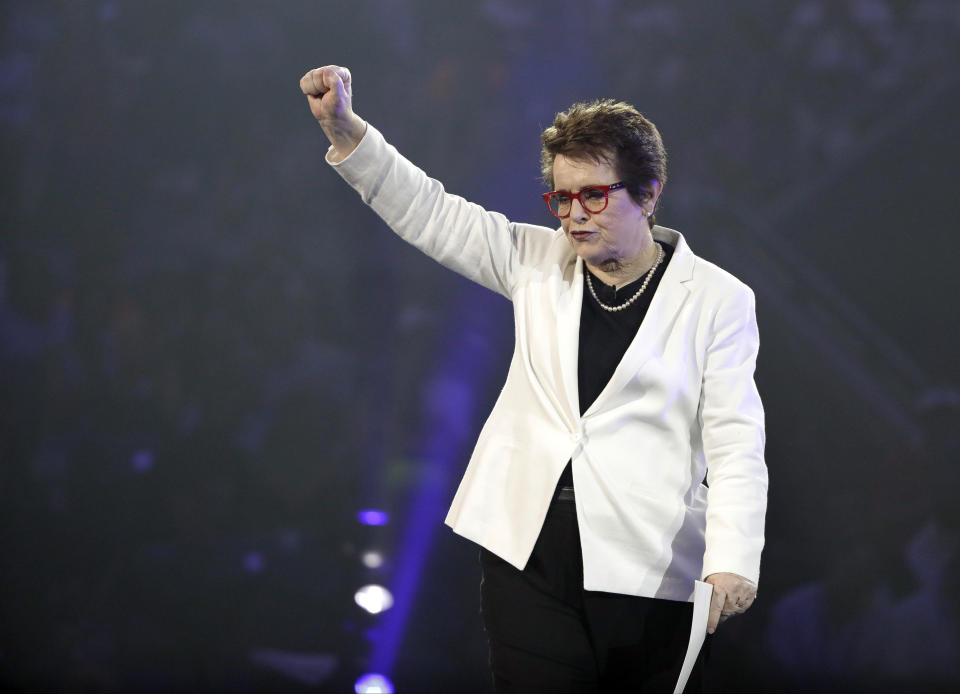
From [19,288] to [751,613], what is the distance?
273 cm

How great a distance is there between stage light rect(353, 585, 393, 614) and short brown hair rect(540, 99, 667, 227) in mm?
1906

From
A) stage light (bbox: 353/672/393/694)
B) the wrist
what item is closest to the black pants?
the wrist

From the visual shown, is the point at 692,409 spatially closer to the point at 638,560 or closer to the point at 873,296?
the point at 638,560

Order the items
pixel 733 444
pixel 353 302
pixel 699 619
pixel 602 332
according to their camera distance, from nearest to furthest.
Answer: pixel 699 619
pixel 733 444
pixel 602 332
pixel 353 302

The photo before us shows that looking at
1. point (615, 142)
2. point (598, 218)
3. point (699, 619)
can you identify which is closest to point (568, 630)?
point (699, 619)

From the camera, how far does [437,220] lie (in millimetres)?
1849

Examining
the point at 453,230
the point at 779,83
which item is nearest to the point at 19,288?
the point at 453,230

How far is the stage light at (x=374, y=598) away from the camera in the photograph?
3199 mm

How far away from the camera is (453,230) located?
1863 mm

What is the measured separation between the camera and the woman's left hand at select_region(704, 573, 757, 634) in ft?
5.08

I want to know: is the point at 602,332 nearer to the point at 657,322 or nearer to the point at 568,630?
the point at 657,322

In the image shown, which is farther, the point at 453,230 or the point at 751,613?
the point at 751,613

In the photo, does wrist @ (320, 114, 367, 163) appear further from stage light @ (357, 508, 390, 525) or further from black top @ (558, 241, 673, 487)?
stage light @ (357, 508, 390, 525)

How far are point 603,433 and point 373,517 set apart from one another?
166 cm
